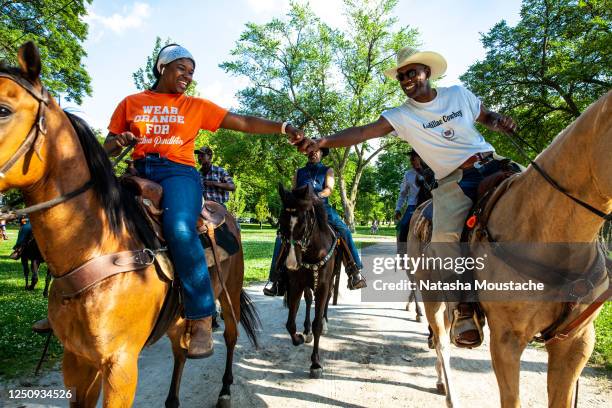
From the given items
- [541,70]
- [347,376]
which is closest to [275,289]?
[347,376]

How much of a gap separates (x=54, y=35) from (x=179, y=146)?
16.4m

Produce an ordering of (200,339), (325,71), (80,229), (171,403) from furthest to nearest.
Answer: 1. (325,71)
2. (171,403)
3. (200,339)
4. (80,229)

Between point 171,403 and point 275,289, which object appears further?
point 275,289

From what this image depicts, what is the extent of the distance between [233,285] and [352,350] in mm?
2382

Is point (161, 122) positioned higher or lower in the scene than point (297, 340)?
higher

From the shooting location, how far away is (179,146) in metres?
3.13

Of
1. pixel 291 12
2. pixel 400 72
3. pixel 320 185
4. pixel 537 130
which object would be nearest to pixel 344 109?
pixel 291 12

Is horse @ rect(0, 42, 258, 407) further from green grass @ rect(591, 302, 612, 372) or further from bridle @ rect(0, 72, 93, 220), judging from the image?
green grass @ rect(591, 302, 612, 372)

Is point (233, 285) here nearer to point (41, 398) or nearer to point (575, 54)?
point (41, 398)

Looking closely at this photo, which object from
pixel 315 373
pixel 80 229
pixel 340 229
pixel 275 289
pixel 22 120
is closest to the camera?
pixel 22 120

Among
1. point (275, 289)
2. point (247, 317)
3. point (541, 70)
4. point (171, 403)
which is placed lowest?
point (171, 403)

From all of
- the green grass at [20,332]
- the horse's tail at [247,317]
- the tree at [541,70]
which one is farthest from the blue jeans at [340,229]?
the tree at [541,70]

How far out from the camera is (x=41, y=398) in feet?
12.8

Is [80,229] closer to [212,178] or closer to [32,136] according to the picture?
[32,136]
